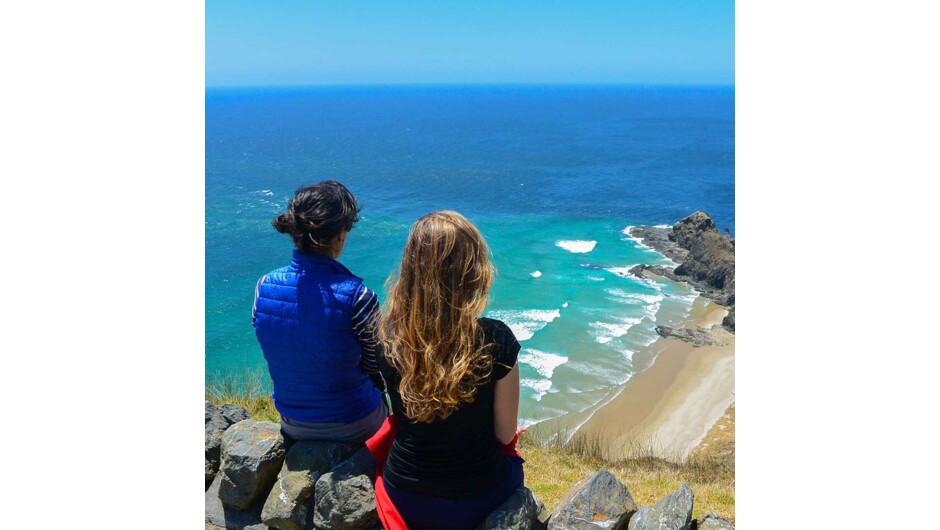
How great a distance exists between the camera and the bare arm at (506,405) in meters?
2.52

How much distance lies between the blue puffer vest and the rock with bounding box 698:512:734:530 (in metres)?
1.44

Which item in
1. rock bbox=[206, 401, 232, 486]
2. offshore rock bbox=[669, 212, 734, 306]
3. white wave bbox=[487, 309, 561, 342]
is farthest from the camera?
offshore rock bbox=[669, 212, 734, 306]

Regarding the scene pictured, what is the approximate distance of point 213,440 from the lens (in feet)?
11.8

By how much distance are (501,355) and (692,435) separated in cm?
1621

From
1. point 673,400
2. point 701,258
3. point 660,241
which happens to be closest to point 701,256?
point 701,258

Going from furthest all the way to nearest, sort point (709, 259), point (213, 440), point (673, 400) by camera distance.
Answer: point (709, 259) → point (673, 400) → point (213, 440)

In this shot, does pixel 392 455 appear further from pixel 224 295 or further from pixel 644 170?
pixel 644 170

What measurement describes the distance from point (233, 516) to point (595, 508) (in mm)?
1703

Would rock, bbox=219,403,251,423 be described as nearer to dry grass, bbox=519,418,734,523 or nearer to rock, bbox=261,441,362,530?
rock, bbox=261,441,362,530

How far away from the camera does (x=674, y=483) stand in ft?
16.1

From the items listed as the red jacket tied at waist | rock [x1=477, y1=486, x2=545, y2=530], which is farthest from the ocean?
rock [x1=477, y1=486, x2=545, y2=530]

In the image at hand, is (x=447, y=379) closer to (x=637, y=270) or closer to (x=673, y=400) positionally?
(x=673, y=400)

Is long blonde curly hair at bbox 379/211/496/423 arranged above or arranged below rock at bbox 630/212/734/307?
above

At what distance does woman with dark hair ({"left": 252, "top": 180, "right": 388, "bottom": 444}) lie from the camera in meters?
2.85
